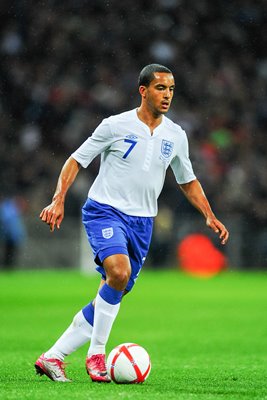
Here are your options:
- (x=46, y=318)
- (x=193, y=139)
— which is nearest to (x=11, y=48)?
(x=193, y=139)

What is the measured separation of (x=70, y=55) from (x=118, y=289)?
61.4ft

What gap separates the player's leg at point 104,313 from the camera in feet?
20.3

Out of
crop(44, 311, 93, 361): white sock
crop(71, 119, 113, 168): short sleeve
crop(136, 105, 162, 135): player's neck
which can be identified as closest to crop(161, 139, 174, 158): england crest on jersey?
crop(136, 105, 162, 135): player's neck

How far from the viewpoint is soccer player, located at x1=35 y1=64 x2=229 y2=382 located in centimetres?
634

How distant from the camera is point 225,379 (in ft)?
21.8

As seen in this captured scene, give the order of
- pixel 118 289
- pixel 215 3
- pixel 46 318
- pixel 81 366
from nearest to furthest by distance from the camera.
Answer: pixel 118 289 < pixel 81 366 < pixel 46 318 < pixel 215 3

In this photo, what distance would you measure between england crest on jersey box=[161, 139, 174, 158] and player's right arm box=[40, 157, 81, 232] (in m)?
0.59

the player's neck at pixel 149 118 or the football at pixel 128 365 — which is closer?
the football at pixel 128 365

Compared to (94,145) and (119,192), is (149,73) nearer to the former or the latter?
(94,145)

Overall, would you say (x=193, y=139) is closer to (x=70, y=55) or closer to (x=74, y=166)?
(x=70, y=55)

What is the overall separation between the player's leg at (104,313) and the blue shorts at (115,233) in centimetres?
10

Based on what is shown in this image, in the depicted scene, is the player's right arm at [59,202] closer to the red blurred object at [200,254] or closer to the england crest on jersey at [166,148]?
the england crest on jersey at [166,148]

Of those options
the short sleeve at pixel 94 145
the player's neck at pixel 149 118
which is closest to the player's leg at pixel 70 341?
the short sleeve at pixel 94 145

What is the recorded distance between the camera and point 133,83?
2370 centimetres
